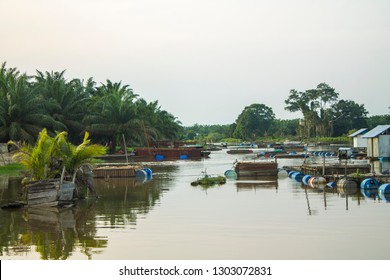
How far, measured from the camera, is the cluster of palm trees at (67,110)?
63.8m

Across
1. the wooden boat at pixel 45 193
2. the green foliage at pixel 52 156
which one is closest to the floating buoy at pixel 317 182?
the green foliage at pixel 52 156

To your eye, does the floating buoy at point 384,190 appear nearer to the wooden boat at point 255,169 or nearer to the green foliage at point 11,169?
the wooden boat at point 255,169

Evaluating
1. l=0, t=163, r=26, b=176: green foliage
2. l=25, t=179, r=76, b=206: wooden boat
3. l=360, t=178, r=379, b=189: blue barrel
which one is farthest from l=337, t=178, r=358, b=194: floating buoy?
l=0, t=163, r=26, b=176: green foliage

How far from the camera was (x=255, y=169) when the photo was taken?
48.1 meters

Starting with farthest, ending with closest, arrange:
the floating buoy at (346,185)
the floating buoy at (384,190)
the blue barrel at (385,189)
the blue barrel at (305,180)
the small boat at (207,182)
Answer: the blue barrel at (305,180) → the small boat at (207,182) → the floating buoy at (346,185) → the blue barrel at (385,189) → the floating buoy at (384,190)

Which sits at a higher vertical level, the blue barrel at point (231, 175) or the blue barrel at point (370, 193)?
the blue barrel at point (231, 175)

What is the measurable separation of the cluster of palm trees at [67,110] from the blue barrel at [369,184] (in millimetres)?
37146

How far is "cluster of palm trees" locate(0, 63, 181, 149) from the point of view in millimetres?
63781

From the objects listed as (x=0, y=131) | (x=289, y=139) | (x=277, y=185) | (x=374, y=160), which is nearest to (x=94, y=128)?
(x=0, y=131)

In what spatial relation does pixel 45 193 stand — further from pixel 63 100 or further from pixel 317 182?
pixel 63 100

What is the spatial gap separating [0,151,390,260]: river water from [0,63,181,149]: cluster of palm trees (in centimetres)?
3026

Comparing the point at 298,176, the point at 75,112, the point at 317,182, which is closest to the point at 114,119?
the point at 75,112
